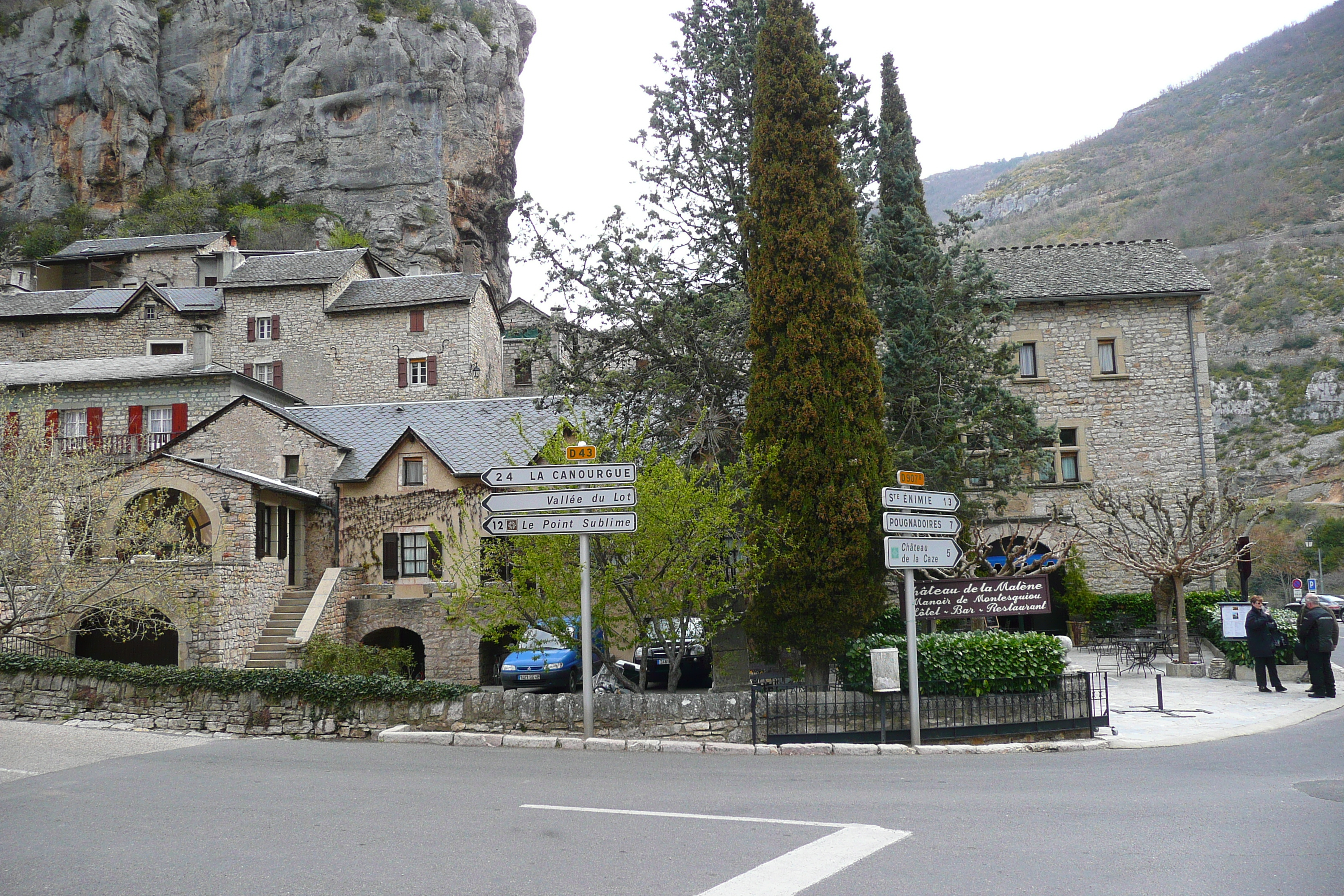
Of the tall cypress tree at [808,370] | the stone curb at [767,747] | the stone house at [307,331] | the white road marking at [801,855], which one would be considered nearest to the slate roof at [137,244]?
the stone house at [307,331]

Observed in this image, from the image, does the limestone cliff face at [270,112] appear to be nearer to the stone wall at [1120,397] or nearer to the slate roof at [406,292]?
the slate roof at [406,292]

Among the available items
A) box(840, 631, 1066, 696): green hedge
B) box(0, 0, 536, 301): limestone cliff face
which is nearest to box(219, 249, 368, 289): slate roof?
box(0, 0, 536, 301): limestone cliff face

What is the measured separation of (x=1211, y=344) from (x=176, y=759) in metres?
70.0

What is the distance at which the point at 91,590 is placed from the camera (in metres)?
16.7

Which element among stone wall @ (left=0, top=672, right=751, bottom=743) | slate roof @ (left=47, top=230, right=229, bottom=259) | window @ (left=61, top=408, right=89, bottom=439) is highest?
slate roof @ (left=47, top=230, right=229, bottom=259)

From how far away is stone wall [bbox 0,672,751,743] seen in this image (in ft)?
40.4

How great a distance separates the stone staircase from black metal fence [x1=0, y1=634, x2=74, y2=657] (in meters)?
3.91

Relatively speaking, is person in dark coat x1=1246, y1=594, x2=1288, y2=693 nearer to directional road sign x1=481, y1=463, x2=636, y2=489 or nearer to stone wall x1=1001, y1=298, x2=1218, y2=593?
stone wall x1=1001, y1=298, x2=1218, y2=593

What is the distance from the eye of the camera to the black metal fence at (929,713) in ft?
39.9

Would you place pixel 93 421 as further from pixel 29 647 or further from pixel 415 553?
pixel 29 647

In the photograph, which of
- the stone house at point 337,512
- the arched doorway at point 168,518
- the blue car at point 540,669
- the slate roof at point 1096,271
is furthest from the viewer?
the slate roof at point 1096,271

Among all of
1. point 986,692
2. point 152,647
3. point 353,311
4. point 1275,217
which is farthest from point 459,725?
point 1275,217

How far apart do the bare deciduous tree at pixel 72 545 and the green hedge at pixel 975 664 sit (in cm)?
1258

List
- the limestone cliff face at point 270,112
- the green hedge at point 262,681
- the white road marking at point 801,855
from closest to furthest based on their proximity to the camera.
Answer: the white road marking at point 801,855, the green hedge at point 262,681, the limestone cliff face at point 270,112
